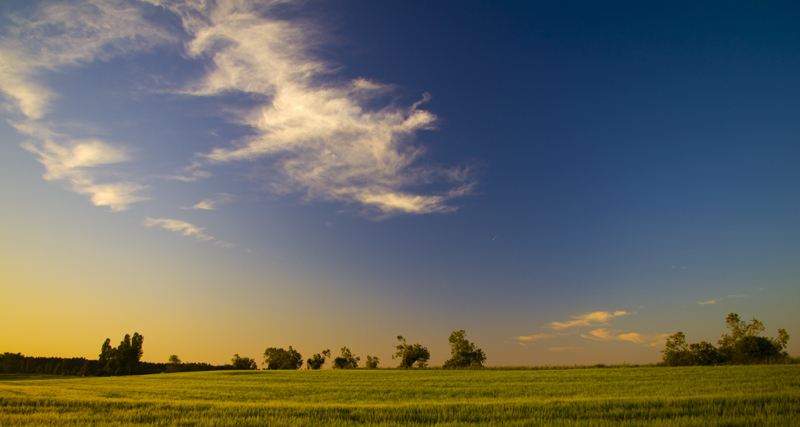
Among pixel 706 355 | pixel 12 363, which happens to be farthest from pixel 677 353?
pixel 12 363

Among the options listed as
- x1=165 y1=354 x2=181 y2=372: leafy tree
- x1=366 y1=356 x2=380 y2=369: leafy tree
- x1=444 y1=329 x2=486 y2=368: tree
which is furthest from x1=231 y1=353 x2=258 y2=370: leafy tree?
x1=444 y1=329 x2=486 y2=368: tree

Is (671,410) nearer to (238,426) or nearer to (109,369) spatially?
(238,426)

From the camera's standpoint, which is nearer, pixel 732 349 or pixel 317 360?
pixel 732 349

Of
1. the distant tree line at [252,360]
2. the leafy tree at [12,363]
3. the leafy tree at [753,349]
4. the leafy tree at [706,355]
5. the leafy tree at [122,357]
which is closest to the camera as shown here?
the leafy tree at [706,355]

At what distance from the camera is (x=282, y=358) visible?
129m

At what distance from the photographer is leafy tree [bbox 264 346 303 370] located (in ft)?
421

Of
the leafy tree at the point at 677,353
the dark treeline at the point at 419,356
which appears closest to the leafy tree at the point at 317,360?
the dark treeline at the point at 419,356

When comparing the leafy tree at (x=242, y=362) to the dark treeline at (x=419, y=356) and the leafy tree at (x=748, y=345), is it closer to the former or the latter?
the dark treeline at (x=419, y=356)

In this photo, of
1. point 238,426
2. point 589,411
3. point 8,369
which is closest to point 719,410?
point 589,411

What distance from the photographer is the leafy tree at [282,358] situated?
421ft

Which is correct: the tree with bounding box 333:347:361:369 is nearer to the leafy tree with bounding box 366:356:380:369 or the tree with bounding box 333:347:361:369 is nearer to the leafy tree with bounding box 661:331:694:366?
the leafy tree with bounding box 366:356:380:369

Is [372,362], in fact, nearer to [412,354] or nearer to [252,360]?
[412,354]

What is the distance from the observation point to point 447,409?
12625mm

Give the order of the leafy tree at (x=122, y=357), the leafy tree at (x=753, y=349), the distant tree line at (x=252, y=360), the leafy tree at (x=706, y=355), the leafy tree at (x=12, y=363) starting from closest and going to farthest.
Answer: the leafy tree at (x=706, y=355), the leafy tree at (x=753, y=349), the distant tree line at (x=252, y=360), the leafy tree at (x=122, y=357), the leafy tree at (x=12, y=363)
